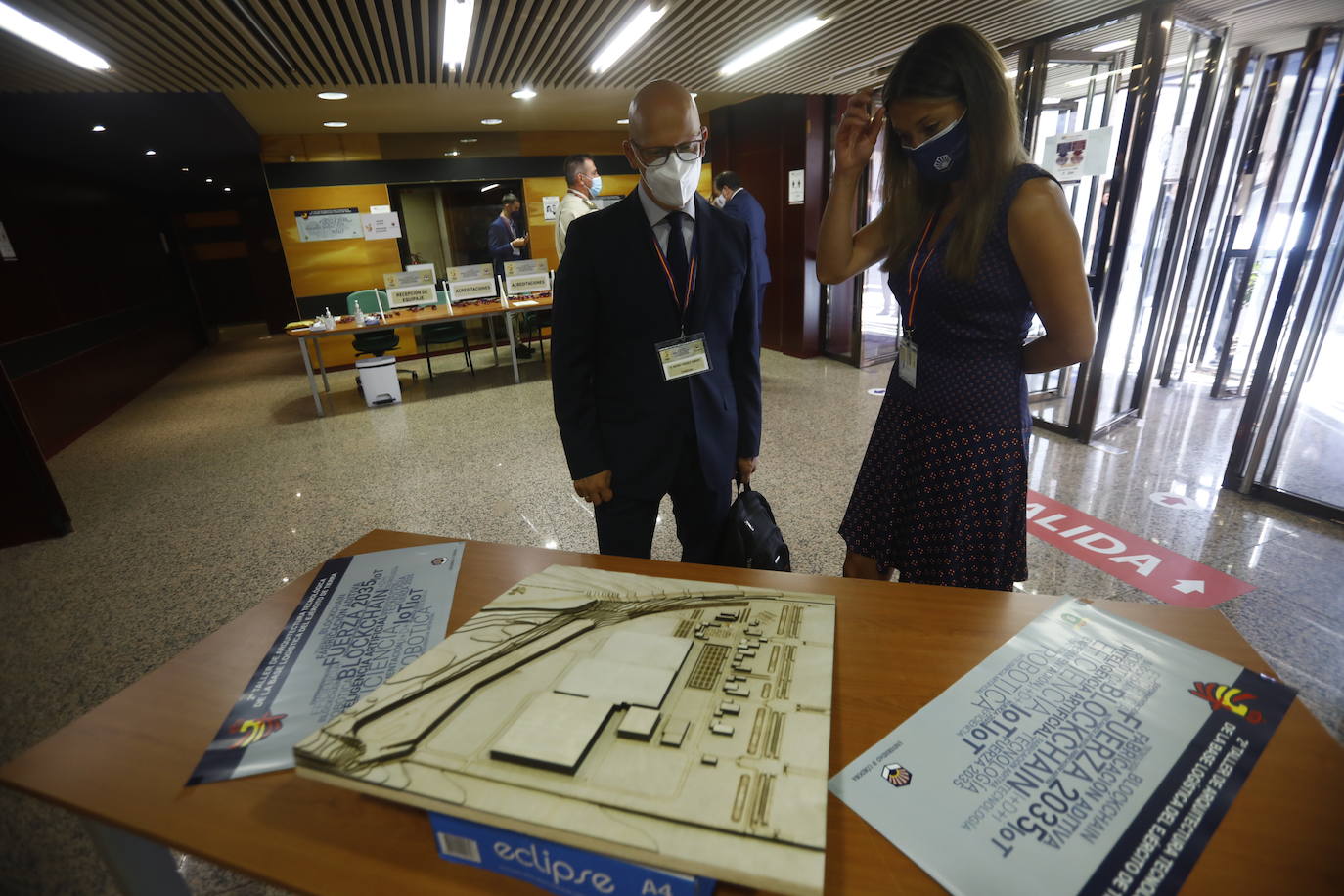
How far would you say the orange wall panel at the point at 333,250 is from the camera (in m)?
7.32

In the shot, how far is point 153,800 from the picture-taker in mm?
657

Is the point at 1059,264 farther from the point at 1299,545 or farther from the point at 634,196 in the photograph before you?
the point at 1299,545

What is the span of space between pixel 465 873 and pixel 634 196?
1.39 m

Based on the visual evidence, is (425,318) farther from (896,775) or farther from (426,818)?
(896,775)

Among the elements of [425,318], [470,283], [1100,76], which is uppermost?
[1100,76]

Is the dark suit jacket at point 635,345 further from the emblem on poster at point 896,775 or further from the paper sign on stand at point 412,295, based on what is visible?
the paper sign on stand at point 412,295

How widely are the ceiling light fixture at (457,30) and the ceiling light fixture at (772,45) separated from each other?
6.68ft

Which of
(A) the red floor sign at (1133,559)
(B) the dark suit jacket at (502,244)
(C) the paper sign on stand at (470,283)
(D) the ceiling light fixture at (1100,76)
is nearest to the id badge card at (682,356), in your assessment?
Result: (A) the red floor sign at (1133,559)

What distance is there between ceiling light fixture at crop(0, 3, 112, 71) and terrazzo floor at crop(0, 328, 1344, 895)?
2700 mm

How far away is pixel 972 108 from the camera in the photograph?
1142mm

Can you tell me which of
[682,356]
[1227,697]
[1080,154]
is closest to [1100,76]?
[1080,154]

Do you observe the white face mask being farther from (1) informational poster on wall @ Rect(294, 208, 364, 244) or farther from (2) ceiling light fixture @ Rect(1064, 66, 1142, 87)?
(1) informational poster on wall @ Rect(294, 208, 364, 244)

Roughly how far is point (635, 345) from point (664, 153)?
443 millimetres

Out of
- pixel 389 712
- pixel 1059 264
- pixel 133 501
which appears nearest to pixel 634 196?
pixel 1059 264
